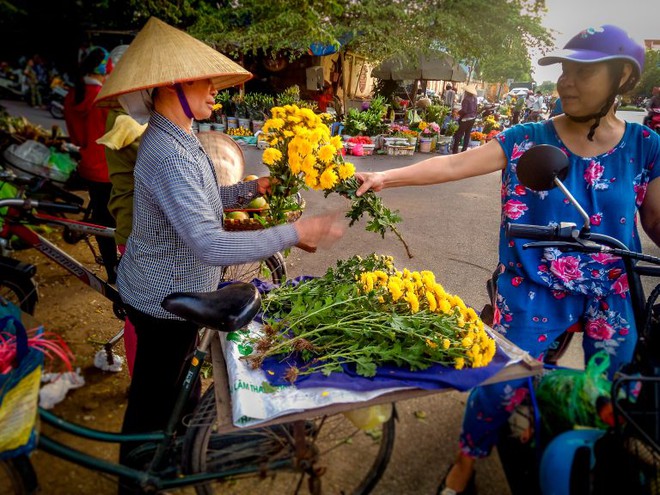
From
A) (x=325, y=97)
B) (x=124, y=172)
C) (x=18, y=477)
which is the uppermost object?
(x=325, y=97)

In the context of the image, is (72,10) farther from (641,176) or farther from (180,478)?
(641,176)

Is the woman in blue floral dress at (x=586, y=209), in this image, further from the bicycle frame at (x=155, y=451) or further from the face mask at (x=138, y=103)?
the face mask at (x=138, y=103)

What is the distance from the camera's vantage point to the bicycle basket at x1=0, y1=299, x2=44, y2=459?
3.99 ft

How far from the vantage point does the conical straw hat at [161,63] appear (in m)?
1.56

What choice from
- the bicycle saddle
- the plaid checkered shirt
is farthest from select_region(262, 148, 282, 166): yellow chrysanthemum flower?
the bicycle saddle

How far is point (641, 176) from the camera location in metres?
1.73

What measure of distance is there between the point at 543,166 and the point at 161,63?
1467 mm

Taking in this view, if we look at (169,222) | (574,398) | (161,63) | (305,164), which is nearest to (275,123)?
(305,164)

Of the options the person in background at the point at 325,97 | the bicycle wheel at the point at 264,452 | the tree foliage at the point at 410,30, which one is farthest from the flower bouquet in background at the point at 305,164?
the person in background at the point at 325,97

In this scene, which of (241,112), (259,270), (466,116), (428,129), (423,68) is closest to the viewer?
(259,270)

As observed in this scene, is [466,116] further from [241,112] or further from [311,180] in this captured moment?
[311,180]

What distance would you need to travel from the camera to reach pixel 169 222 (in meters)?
1.58

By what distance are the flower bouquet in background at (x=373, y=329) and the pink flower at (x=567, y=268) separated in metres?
0.42

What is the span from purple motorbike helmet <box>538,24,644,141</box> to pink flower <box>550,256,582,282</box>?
60 centimetres
